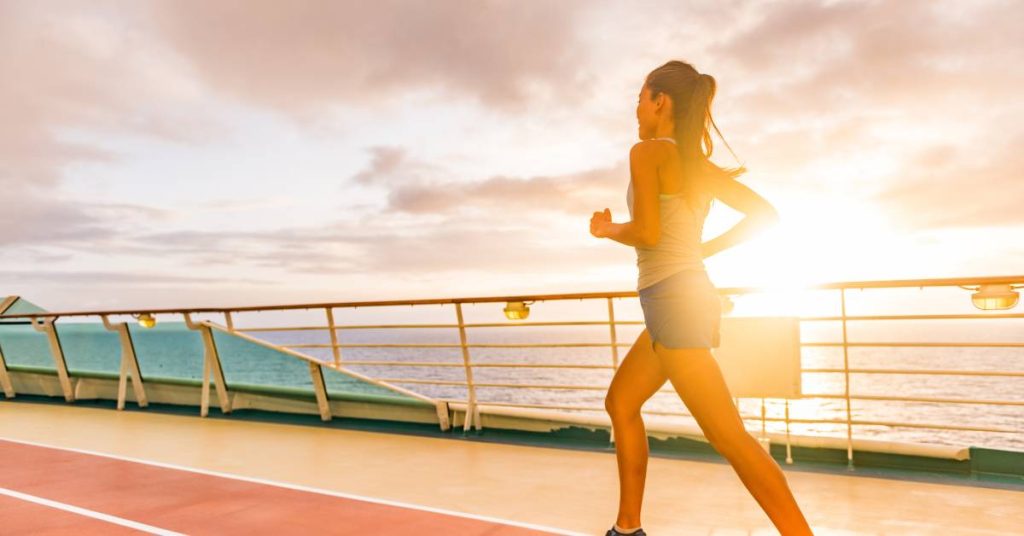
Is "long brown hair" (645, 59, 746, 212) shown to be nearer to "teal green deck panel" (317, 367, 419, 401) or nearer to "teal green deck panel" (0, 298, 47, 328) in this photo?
"teal green deck panel" (317, 367, 419, 401)

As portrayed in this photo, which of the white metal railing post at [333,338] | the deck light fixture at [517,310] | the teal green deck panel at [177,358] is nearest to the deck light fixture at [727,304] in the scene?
the deck light fixture at [517,310]

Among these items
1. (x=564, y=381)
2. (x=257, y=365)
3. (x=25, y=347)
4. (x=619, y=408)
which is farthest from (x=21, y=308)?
(x=564, y=381)

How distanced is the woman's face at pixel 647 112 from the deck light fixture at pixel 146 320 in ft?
21.0

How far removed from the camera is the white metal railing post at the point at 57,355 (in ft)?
26.5

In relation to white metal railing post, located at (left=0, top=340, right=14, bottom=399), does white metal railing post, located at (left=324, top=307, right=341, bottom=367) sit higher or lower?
higher

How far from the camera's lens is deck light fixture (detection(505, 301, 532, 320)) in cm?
484

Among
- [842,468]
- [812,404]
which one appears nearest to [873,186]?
[842,468]

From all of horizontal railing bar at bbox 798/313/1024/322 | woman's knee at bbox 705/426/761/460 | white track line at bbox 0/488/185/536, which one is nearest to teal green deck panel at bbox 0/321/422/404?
white track line at bbox 0/488/185/536

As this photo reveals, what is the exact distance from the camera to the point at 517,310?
15.9 ft

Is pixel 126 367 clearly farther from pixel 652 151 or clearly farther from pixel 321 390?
pixel 652 151

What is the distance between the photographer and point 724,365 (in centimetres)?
393

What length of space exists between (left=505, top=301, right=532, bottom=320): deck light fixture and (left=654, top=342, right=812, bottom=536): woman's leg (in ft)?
9.02

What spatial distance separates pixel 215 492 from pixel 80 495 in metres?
0.71

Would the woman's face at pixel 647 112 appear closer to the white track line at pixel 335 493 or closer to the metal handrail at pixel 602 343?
the metal handrail at pixel 602 343
